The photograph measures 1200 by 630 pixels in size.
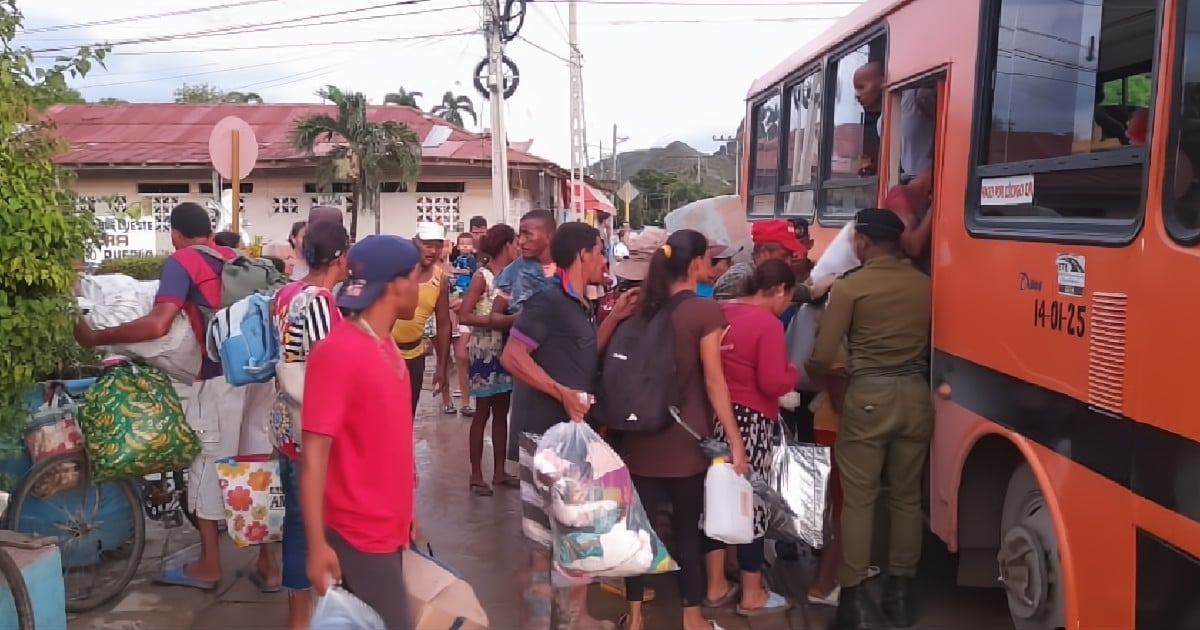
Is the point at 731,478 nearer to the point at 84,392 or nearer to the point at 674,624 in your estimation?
the point at 674,624

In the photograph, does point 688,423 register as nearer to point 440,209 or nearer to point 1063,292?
point 1063,292

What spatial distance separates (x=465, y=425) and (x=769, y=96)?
12.8 feet

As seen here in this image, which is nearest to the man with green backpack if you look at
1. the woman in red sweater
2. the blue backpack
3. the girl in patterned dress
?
the blue backpack

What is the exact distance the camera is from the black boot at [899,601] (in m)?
4.52

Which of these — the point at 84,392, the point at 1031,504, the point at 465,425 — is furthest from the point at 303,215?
the point at 1031,504

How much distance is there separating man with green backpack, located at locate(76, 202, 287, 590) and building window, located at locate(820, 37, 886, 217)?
10.6 ft

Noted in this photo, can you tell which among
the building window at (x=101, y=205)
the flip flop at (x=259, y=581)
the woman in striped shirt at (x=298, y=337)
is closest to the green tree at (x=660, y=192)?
the flip flop at (x=259, y=581)

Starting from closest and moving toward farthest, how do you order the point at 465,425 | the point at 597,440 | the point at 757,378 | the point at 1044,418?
the point at 1044,418
the point at 597,440
the point at 757,378
the point at 465,425

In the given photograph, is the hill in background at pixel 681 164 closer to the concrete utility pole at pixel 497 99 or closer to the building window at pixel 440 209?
the building window at pixel 440 209

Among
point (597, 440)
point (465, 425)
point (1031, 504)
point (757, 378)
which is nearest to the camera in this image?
point (1031, 504)

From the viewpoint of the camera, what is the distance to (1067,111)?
3453 millimetres

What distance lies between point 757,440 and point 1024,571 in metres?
1.27

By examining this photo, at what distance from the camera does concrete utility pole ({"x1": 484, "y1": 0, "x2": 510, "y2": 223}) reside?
1802 centimetres

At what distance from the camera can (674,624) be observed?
4676 mm
